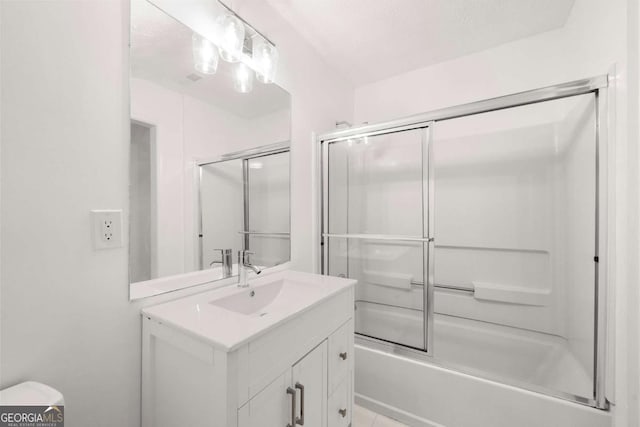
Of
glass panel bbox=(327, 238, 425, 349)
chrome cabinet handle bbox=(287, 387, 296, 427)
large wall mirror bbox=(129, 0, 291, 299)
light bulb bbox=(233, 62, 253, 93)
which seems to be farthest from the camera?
glass panel bbox=(327, 238, 425, 349)

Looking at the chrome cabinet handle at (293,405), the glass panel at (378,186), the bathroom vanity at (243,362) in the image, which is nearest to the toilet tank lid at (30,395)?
the bathroom vanity at (243,362)

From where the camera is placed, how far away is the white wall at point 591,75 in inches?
38.5

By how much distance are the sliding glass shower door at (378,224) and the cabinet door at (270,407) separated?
1.07 meters

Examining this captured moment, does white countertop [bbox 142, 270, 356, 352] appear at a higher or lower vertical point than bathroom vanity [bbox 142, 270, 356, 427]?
higher

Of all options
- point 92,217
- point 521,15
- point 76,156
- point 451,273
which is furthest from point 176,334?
point 521,15

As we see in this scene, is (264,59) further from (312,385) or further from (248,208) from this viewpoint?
(312,385)

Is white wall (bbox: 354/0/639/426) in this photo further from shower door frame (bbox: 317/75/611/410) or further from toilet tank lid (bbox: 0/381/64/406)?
toilet tank lid (bbox: 0/381/64/406)

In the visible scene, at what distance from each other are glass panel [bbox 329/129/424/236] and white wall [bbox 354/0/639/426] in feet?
1.23

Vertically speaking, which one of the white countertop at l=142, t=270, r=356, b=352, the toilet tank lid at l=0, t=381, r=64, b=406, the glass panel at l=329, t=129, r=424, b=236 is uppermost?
the glass panel at l=329, t=129, r=424, b=236

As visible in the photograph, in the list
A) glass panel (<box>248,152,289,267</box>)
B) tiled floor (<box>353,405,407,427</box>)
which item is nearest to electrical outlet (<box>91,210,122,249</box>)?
glass panel (<box>248,152,289,267</box>)

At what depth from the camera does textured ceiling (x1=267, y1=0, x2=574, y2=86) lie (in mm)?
1477

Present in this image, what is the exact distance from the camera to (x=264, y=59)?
4.51 feet

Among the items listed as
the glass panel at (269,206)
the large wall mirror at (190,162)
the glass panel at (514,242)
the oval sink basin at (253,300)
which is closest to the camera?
the large wall mirror at (190,162)

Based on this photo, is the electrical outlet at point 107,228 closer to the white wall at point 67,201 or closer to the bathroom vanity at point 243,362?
the white wall at point 67,201
